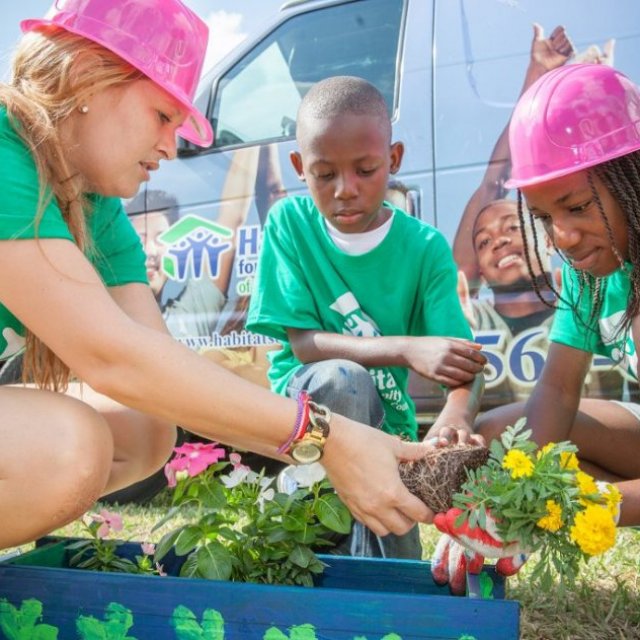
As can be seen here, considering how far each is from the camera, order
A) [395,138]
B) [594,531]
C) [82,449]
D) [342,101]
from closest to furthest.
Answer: [594,531]
[82,449]
[342,101]
[395,138]

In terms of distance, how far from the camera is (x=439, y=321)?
8.69 feet

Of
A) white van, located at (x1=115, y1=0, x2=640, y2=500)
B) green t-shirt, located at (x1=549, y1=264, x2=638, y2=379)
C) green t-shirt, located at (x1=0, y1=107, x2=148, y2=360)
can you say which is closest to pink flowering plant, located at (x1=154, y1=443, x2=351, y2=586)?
green t-shirt, located at (x1=0, y1=107, x2=148, y2=360)

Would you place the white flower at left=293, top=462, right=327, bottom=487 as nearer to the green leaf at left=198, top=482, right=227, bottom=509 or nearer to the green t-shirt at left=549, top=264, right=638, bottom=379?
the green leaf at left=198, top=482, right=227, bottom=509

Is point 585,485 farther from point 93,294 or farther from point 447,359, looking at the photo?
point 93,294

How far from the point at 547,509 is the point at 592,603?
99cm

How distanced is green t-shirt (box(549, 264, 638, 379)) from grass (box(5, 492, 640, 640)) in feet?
2.14

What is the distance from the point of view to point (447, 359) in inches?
94.3

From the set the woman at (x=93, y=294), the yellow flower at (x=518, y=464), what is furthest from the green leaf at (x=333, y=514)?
the yellow flower at (x=518, y=464)

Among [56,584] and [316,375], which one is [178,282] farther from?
[56,584]

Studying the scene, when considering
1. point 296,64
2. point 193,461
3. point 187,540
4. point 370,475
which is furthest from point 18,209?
point 296,64

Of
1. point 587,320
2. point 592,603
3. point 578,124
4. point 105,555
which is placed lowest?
point 592,603

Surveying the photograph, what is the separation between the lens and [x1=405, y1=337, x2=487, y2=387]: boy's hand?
240 centimetres

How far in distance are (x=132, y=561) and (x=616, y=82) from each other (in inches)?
64.1

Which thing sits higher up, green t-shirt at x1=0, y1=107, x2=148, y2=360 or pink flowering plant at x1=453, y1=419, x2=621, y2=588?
green t-shirt at x1=0, y1=107, x2=148, y2=360
